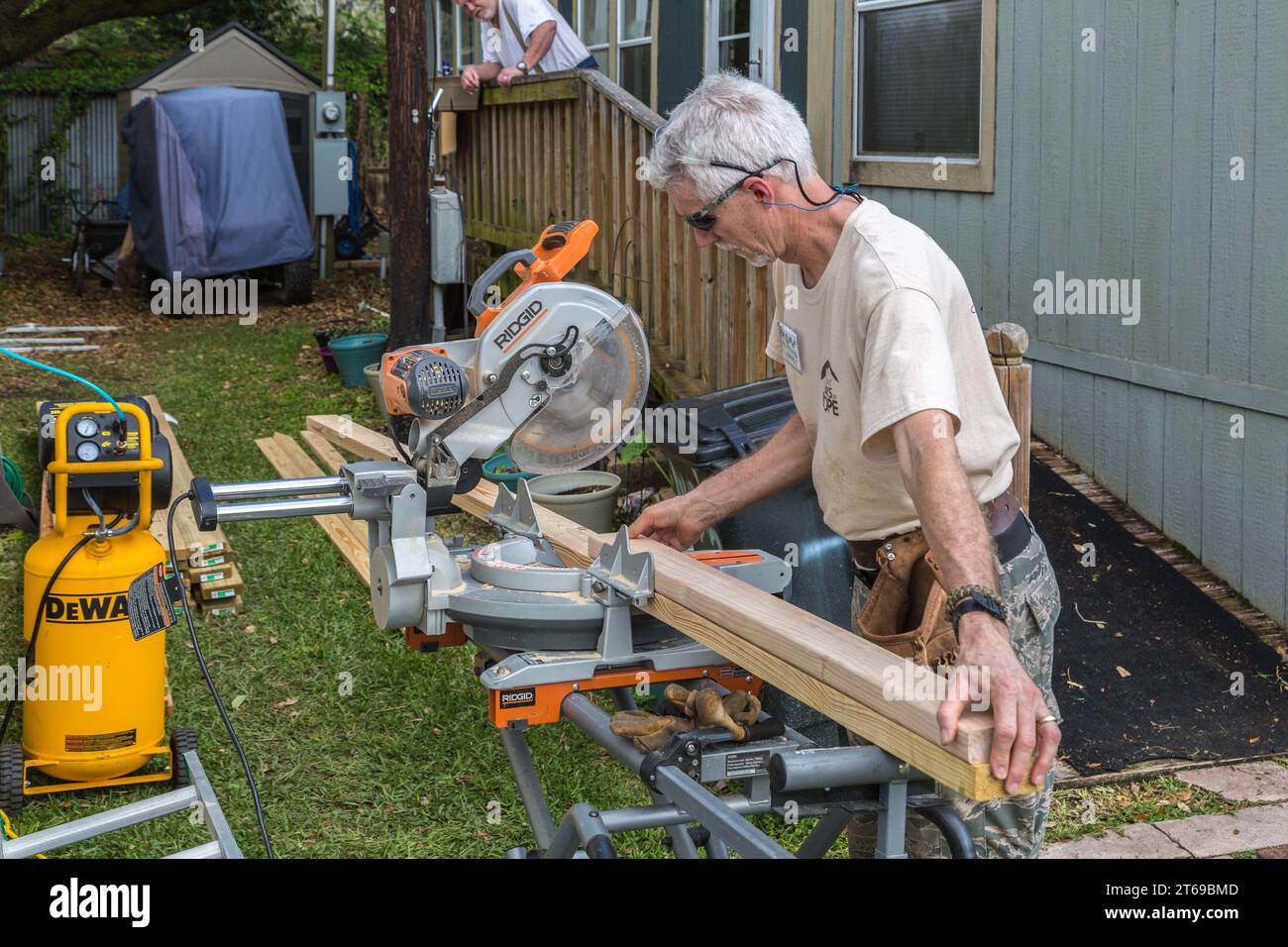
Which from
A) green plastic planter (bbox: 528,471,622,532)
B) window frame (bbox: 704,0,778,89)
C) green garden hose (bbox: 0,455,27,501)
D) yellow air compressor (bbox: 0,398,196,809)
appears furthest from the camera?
window frame (bbox: 704,0,778,89)

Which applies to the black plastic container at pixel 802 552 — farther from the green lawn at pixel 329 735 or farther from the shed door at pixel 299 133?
the shed door at pixel 299 133

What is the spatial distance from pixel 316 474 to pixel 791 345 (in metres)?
5.32

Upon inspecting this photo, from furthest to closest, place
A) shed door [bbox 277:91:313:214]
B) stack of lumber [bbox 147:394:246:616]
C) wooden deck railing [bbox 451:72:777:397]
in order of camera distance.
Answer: shed door [bbox 277:91:313:214] → wooden deck railing [bbox 451:72:777:397] → stack of lumber [bbox 147:394:246:616]

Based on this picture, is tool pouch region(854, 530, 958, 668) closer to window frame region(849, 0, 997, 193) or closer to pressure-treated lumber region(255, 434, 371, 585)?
pressure-treated lumber region(255, 434, 371, 585)

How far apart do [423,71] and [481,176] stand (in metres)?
1.78

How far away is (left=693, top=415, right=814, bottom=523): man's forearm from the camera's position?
3.23 m

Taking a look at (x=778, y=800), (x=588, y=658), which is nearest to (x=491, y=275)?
(x=588, y=658)

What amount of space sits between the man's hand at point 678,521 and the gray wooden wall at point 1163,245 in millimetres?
2960

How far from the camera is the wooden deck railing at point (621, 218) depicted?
6.57 m

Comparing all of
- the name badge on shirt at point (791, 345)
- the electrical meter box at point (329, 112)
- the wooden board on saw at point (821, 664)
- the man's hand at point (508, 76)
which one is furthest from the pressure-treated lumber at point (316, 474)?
the electrical meter box at point (329, 112)

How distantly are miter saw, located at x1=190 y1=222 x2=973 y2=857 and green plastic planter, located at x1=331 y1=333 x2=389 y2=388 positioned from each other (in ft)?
24.8

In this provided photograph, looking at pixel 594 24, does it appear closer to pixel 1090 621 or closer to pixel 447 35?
pixel 447 35

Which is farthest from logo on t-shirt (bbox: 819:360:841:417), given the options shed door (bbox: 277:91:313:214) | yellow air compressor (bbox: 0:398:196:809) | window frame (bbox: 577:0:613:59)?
shed door (bbox: 277:91:313:214)

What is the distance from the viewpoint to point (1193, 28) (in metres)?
5.50
